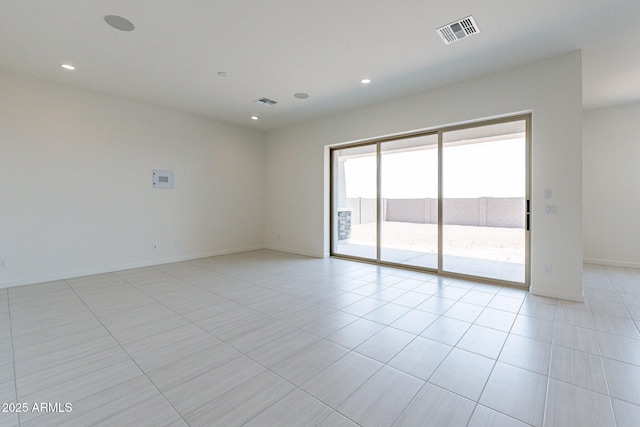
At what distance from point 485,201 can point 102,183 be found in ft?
21.7

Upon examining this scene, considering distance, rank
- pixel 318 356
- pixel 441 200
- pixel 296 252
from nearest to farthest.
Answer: pixel 318 356 < pixel 441 200 < pixel 296 252

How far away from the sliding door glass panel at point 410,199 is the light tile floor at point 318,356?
169 cm

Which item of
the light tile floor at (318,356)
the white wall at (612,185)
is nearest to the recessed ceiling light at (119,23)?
the light tile floor at (318,356)

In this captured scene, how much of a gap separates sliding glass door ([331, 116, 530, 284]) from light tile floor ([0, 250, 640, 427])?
1138mm

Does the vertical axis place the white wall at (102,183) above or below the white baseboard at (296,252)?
above

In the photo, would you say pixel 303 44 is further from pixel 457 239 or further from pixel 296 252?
pixel 296 252

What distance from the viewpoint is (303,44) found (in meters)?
3.23

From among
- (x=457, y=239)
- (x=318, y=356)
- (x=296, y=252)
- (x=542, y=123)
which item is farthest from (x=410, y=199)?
(x=318, y=356)

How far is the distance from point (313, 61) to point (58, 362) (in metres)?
3.99

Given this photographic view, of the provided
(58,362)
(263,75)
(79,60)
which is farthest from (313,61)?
(58,362)

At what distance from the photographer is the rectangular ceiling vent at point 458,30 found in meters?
2.82

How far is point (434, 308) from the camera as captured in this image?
3184mm

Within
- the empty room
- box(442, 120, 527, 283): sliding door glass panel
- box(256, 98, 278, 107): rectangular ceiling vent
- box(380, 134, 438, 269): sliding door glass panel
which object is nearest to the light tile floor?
the empty room

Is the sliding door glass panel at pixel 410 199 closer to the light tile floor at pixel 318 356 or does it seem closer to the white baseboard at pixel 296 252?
the white baseboard at pixel 296 252
